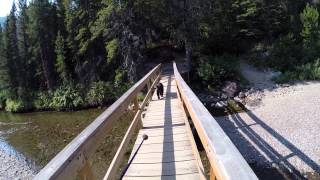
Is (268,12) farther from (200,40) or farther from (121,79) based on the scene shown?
(121,79)

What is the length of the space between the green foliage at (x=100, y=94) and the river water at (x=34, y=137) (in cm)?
121

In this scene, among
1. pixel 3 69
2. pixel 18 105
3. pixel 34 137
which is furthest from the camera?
pixel 3 69

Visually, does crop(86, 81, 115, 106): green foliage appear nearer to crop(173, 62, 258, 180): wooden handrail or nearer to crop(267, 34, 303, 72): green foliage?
crop(267, 34, 303, 72): green foliage

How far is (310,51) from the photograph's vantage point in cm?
2941

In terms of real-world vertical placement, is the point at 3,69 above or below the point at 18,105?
above

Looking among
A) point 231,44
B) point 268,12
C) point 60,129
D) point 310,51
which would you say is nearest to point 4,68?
point 60,129

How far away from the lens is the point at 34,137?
21.2 m

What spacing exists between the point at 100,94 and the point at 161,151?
2486 cm

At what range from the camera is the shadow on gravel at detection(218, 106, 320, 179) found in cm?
1307

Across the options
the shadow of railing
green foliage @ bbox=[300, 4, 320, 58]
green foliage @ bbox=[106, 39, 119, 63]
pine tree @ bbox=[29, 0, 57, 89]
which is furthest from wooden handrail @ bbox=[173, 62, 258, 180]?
pine tree @ bbox=[29, 0, 57, 89]

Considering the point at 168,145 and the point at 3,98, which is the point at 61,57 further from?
the point at 168,145

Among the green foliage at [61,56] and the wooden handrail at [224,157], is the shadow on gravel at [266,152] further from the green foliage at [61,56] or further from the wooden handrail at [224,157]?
the green foliage at [61,56]

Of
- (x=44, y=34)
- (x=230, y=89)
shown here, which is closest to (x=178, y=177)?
(x=230, y=89)

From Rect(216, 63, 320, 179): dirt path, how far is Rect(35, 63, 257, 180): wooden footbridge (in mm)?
7015
